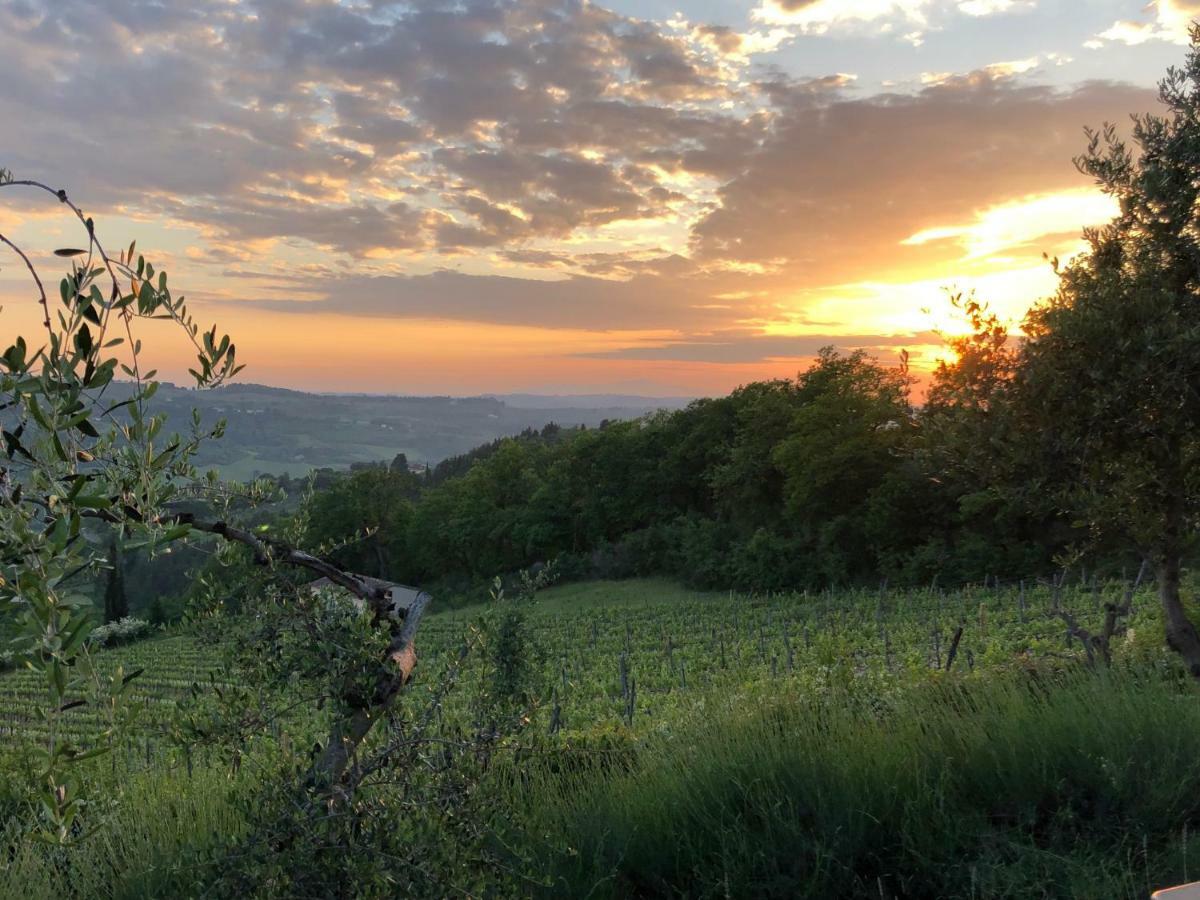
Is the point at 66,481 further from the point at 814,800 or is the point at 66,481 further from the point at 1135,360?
the point at 1135,360

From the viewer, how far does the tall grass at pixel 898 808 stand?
441 cm

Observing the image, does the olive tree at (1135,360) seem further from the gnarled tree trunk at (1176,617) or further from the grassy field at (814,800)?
the grassy field at (814,800)

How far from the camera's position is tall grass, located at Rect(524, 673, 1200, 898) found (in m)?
4.41

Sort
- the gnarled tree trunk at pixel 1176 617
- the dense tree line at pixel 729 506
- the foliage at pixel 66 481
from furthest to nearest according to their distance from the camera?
the dense tree line at pixel 729 506 < the gnarled tree trunk at pixel 1176 617 < the foliage at pixel 66 481

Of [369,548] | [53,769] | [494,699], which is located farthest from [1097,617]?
[369,548]

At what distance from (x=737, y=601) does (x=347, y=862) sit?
44.3 metres

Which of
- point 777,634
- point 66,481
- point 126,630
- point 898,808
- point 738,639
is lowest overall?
point 126,630

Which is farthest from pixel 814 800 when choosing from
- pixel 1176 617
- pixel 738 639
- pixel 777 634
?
pixel 777 634

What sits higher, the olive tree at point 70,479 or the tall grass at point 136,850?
the olive tree at point 70,479

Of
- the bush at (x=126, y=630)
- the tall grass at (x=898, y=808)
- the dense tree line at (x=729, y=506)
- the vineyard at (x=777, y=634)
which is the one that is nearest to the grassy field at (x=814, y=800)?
the tall grass at (x=898, y=808)

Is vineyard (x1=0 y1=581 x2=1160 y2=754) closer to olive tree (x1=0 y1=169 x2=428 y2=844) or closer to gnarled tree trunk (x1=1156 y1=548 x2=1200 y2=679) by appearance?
gnarled tree trunk (x1=1156 y1=548 x2=1200 y2=679)

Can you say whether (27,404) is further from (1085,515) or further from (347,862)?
(1085,515)

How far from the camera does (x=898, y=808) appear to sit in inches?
195

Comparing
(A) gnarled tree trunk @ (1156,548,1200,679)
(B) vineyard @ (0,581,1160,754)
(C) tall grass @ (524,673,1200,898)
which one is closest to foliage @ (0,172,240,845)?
(C) tall grass @ (524,673,1200,898)
